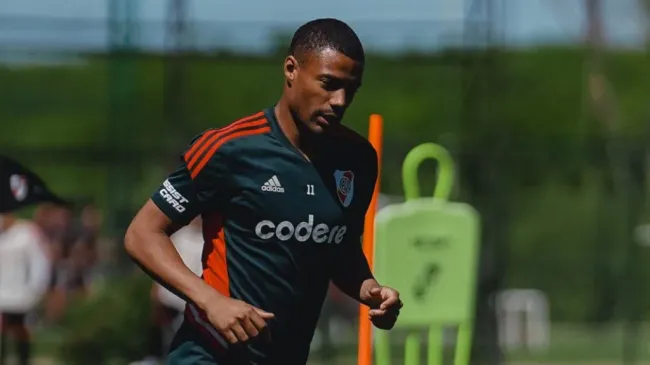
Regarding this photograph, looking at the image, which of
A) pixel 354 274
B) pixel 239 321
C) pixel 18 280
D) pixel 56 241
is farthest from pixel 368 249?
pixel 56 241

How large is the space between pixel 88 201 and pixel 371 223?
9.65 meters

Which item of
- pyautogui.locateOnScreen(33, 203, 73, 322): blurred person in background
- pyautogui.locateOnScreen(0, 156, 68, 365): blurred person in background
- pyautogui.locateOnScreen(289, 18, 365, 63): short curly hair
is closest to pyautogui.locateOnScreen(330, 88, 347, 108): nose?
pyautogui.locateOnScreen(289, 18, 365, 63): short curly hair

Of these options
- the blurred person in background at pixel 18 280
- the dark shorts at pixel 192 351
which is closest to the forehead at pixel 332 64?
the dark shorts at pixel 192 351

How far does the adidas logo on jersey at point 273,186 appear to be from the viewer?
445 centimetres

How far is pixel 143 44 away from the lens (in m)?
13.7

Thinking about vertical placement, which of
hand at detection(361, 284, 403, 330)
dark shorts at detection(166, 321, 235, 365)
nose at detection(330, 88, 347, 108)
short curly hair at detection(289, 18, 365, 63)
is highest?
short curly hair at detection(289, 18, 365, 63)

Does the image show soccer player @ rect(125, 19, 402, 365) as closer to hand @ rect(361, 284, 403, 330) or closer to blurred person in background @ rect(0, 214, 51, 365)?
hand @ rect(361, 284, 403, 330)

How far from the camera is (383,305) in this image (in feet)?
15.0

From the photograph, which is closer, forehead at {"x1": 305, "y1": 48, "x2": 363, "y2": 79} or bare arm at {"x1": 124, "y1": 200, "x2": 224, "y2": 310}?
bare arm at {"x1": 124, "y1": 200, "x2": 224, "y2": 310}

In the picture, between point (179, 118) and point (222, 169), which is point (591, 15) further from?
point (222, 169)

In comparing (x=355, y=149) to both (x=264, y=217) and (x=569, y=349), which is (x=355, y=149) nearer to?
(x=264, y=217)

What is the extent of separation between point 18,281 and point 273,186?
9883 millimetres

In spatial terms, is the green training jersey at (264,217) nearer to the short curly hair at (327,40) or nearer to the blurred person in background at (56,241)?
the short curly hair at (327,40)

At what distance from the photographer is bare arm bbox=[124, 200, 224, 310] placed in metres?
4.24
